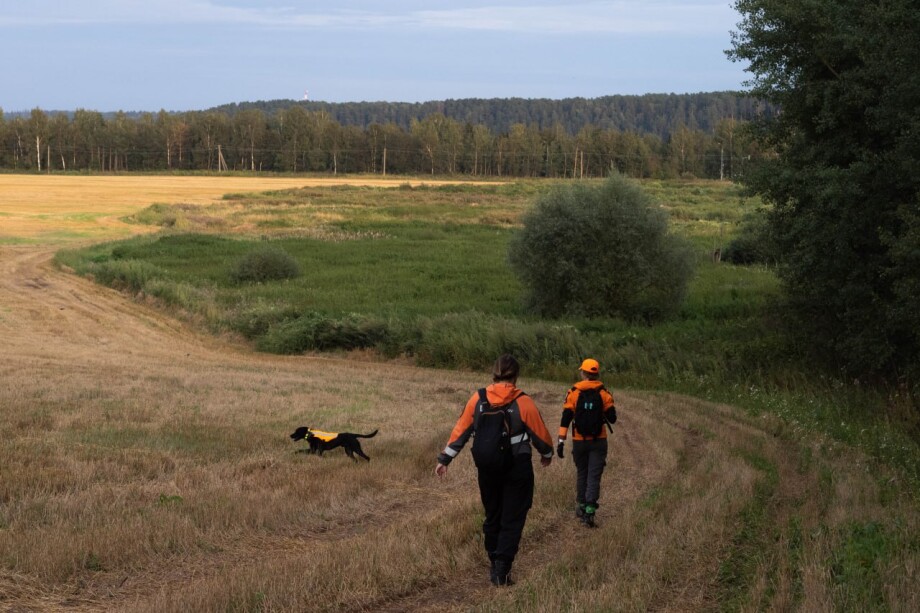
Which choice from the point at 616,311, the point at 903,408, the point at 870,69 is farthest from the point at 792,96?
the point at 616,311

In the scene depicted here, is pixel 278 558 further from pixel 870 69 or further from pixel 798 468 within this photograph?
pixel 870 69

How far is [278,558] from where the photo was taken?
25.8 ft

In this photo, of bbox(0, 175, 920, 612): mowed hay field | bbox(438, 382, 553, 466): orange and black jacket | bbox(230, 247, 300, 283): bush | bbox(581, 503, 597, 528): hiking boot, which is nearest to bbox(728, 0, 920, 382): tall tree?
bbox(0, 175, 920, 612): mowed hay field

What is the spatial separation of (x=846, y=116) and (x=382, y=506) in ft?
46.9

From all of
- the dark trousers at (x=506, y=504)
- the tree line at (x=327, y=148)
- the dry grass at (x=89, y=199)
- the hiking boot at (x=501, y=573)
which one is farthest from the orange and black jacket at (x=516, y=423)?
the tree line at (x=327, y=148)

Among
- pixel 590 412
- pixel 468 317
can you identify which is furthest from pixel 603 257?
pixel 590 412

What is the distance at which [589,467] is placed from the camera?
9766 mm

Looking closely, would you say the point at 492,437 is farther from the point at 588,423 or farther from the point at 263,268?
the point at 263,268

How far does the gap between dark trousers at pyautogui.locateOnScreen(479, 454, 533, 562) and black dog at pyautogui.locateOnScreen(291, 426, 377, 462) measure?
4669mm

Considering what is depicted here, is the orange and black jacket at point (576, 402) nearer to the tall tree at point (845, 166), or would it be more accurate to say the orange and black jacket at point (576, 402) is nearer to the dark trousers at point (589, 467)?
the dark trousers at point (589, 467)

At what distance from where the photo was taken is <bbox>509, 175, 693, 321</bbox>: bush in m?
28.9

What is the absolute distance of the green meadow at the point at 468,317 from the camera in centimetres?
1856

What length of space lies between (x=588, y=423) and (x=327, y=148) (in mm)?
157128

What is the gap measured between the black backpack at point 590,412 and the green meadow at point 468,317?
3.48 meters
